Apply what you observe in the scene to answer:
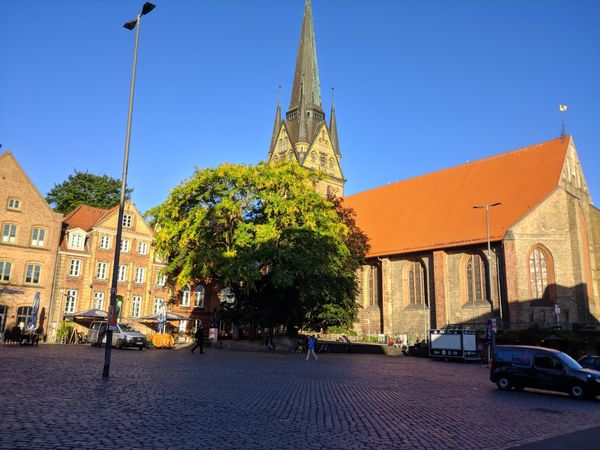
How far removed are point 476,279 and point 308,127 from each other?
3077 cm

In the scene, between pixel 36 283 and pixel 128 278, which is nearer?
pixel 36 283

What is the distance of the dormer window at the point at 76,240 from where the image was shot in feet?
126

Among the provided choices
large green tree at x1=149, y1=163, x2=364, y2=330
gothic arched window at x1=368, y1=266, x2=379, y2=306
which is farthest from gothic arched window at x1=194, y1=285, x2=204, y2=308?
gothic arched window at x1=368, y1=266, x2=379, y2=306

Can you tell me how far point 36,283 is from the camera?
3581cm

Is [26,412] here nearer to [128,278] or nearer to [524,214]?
[128,278]

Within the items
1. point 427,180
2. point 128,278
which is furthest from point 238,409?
point 427,180

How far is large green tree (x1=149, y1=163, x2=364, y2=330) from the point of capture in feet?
106

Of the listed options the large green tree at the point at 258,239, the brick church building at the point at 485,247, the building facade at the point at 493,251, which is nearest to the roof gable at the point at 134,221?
the large green tree at the point at 258,239

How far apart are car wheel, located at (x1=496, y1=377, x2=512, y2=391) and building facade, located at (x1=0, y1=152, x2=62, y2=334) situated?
30.8 meters

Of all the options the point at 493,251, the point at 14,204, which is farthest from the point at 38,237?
the point at 493,251

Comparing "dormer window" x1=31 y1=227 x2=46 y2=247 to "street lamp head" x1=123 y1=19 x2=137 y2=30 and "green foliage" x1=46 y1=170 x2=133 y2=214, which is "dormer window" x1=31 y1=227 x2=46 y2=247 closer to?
"green foliage" x1=46 y1=170 x2=133 y2=214

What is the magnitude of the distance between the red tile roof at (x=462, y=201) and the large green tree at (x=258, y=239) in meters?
10.2

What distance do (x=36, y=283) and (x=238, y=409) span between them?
3113 centimetres

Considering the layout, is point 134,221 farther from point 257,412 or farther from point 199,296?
point 257,412
